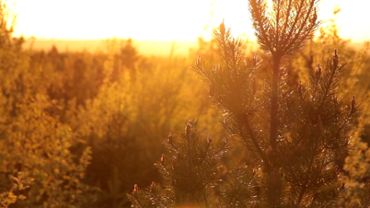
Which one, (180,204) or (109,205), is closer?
(180,204)

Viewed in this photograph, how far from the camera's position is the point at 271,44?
12.2 feet

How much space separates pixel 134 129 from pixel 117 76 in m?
3.49

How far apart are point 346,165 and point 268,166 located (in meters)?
4.00

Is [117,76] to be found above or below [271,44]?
below

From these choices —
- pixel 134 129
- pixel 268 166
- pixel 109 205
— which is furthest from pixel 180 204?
pixel 134 129

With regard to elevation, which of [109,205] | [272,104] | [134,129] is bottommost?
[109,205]

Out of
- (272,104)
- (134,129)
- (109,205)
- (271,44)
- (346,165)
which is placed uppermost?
(271,44)

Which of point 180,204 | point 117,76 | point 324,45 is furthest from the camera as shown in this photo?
point 117,76

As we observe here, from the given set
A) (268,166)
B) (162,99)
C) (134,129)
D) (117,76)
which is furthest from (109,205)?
(268,166)

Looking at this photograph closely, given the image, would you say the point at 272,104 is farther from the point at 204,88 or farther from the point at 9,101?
the point at 204,88

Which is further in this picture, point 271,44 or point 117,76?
point 117,76

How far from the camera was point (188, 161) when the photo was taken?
11.7 feet

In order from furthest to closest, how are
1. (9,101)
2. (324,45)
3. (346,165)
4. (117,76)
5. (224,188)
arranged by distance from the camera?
1. (117,76)
2. (9,101)
3. (324,45)
4. (346,165)
5. (224,188)

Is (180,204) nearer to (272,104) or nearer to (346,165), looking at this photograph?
(272,104)
